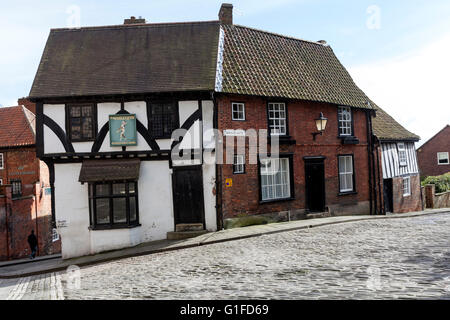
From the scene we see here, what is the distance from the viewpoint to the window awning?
1308 centimetres

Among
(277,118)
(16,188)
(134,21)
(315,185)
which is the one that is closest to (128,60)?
(134,21)

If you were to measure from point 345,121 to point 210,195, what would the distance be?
849 cm

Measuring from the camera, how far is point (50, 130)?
13.6 meters

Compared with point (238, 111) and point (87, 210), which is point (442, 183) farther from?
point (87, 210)

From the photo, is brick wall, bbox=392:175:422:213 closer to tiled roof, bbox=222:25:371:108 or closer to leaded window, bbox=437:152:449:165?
tiled roof, bbox=222:25:371:108

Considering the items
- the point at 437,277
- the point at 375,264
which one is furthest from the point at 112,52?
the point at 437,277

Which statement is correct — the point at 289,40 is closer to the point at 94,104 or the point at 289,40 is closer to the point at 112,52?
the point at 112,52

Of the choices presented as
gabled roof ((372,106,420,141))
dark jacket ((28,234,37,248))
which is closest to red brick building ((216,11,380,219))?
gabled roof ((372,106,420,141))

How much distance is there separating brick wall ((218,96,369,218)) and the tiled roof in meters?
0.51

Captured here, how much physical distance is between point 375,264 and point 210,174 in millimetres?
7345

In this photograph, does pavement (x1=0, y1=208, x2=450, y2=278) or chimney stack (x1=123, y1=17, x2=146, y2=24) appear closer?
pavement (x1=0, y1=208, x2=450, y2=278)

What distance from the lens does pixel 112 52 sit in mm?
14953

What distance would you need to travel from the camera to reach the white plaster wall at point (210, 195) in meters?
13.7
